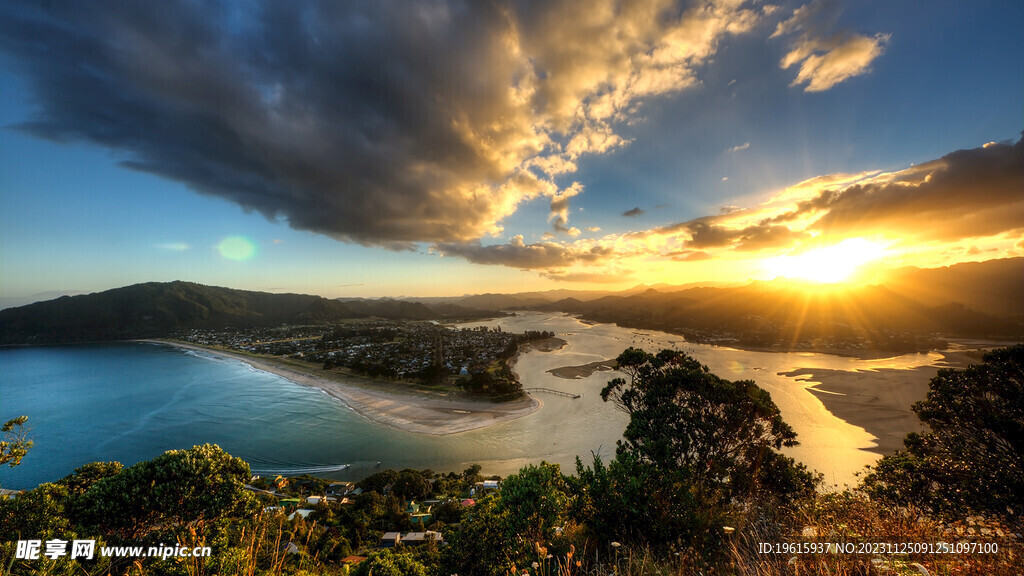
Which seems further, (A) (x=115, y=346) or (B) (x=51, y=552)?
(A) (x=115, y=346)

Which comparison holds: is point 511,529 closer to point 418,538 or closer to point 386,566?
point 386,566

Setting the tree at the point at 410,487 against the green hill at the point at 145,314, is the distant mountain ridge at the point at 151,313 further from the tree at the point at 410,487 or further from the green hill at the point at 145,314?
the tree at the point at 410,487

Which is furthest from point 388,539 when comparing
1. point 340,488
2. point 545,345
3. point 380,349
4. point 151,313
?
point 151,313

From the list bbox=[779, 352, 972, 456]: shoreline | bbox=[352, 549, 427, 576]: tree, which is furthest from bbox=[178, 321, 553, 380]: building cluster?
bbox=[779, 352, 972, 456]: shoreline

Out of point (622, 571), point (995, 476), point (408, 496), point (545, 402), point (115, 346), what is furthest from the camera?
point (115, 346)

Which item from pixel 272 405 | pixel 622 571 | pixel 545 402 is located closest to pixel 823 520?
pixel 622 571

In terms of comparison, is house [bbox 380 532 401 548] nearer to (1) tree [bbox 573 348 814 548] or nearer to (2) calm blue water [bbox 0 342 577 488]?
(2) calm blue water [bbox 0 342 577 488]

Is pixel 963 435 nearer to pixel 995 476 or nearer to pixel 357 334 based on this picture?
pixel 995 476
